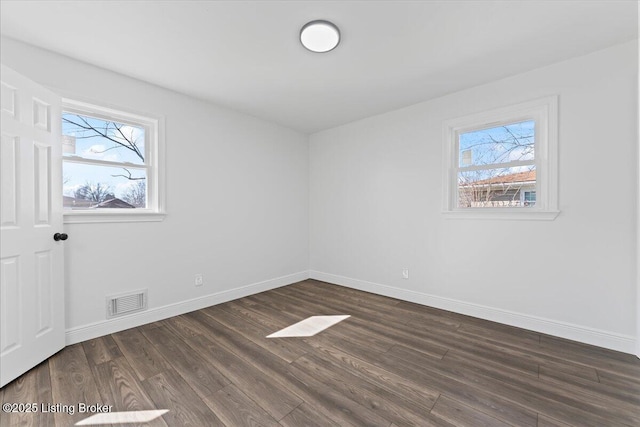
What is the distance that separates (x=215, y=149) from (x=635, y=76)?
415 centimetres

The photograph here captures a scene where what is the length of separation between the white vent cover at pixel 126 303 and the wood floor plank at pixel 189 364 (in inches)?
11.8

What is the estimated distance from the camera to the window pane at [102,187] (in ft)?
8.19

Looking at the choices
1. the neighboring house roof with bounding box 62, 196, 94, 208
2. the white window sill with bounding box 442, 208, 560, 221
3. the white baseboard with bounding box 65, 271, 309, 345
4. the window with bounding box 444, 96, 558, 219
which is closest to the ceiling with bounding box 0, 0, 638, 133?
the window with bounding box 444, 96, 558, 219

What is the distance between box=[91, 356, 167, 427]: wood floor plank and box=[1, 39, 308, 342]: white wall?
2.31 ft

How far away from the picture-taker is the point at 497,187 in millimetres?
2961

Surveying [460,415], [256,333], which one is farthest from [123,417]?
[460,415]

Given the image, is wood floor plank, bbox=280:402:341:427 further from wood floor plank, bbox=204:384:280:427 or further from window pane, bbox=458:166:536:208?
window pane, bbox=458:166:536:208

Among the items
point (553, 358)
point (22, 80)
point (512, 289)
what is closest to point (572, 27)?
point (512, 289)

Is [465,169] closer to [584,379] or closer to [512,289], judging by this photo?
[512,289]

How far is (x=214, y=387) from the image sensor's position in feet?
5.91

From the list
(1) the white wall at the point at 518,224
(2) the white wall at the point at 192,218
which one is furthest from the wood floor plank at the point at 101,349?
(1) the white wall at the point at 518,224

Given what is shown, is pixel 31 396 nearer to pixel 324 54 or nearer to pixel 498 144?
pixel 324 54

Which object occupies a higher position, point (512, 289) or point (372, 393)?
point (512, 289)

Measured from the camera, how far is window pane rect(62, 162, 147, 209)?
8.19ft
